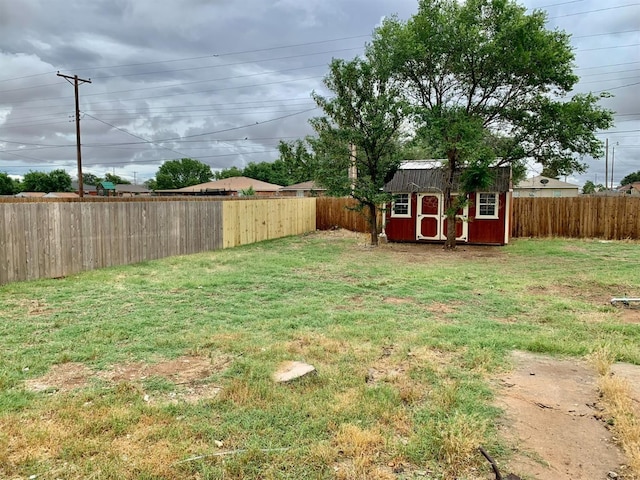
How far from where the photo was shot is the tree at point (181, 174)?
70062 mm

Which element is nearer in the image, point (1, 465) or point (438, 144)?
point (1, 465)

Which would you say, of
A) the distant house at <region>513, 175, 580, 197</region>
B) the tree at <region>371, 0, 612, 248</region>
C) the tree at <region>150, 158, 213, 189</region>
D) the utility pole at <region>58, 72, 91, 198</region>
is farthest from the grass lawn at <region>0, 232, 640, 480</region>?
the tree at <region>150, 158, 213, 189</region>

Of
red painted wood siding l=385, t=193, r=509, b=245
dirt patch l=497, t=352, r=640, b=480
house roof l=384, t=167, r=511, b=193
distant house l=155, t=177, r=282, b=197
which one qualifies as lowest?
dirt patch l=497, t=352, r=640, b=480

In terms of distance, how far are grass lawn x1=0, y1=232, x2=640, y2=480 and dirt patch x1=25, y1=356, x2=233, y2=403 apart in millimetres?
18

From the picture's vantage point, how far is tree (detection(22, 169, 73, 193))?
2384 inches

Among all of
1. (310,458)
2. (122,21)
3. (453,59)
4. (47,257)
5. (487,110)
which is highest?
(122,21)

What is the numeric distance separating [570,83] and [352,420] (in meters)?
11.9

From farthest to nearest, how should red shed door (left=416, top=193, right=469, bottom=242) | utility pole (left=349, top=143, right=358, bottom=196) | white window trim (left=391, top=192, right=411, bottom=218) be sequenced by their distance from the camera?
white window trim (left=391, top=192, right=411, bottom=218), red shed door (left=416, top=193, right=469, bottom=242), utility pole (left=349, top=143, right=358, bottom=196)

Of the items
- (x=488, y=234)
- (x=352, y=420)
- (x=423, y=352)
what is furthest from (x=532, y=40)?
(x=352, y=420)

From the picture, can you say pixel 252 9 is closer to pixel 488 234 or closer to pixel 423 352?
pixel 488 234

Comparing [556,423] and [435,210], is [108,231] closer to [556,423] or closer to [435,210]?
[556,423]

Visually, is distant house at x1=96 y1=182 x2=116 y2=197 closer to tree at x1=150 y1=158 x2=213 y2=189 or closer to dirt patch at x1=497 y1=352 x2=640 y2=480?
tree at x1=150 y1=158 x2=213 y2=189

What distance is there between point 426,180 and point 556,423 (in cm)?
1197

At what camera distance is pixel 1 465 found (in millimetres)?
2189
